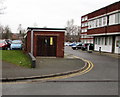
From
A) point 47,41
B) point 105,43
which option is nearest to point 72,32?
point 105,43

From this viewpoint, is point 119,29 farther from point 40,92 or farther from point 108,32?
point 40,92

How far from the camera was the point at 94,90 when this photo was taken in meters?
6.70

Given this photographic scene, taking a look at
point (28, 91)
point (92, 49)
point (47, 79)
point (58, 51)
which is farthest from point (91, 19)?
point (28, 91)

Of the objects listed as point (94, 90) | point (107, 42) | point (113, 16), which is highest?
point (113, 16)

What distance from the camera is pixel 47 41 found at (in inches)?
677

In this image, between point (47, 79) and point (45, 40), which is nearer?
point (47, 79)

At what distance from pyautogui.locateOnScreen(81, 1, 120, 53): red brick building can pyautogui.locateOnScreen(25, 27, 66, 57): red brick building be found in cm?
922

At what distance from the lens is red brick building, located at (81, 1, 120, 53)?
23.9 meters

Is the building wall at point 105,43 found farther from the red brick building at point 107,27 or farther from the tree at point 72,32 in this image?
the tree at point 72,32

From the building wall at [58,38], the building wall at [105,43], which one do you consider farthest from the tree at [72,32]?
the building wall at [58,38]

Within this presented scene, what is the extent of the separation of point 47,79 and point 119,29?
16.8 m

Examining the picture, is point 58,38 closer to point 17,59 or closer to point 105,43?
point 17,59

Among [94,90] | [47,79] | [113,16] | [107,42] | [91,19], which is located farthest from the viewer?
[91,19]

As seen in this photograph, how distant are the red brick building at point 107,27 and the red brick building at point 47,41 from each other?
30.3 feet
